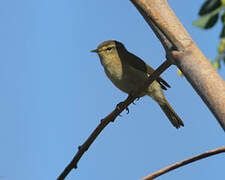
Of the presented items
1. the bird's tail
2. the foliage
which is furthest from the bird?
the foliage

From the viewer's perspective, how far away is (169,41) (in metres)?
0.88

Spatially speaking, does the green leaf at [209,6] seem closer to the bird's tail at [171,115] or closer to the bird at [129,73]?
the bird at [129,73]

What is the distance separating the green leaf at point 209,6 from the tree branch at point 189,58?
34cm

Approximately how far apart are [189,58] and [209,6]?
48cm

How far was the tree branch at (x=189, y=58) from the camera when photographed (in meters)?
0.76

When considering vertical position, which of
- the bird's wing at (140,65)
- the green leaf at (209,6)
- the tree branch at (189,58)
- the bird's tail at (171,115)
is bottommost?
the bird's tail at (171,115)

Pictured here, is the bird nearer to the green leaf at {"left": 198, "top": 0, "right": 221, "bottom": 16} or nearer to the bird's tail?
the bird's tail

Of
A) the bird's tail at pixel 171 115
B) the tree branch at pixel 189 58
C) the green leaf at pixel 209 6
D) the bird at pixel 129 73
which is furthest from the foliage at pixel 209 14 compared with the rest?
the bird's tail at pixel 171 115

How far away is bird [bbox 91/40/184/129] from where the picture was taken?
128 inches

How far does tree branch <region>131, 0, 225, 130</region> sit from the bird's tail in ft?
8.77

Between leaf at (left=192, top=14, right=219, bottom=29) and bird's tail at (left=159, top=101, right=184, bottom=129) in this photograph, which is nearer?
leaf at (left=192, top=14, right=219, bottom=29)

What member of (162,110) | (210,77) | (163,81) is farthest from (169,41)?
(162,110)

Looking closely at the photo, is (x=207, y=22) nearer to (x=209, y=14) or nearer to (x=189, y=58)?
(x=209, y=14)

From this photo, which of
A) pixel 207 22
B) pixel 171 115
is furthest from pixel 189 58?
pixel 171 115
